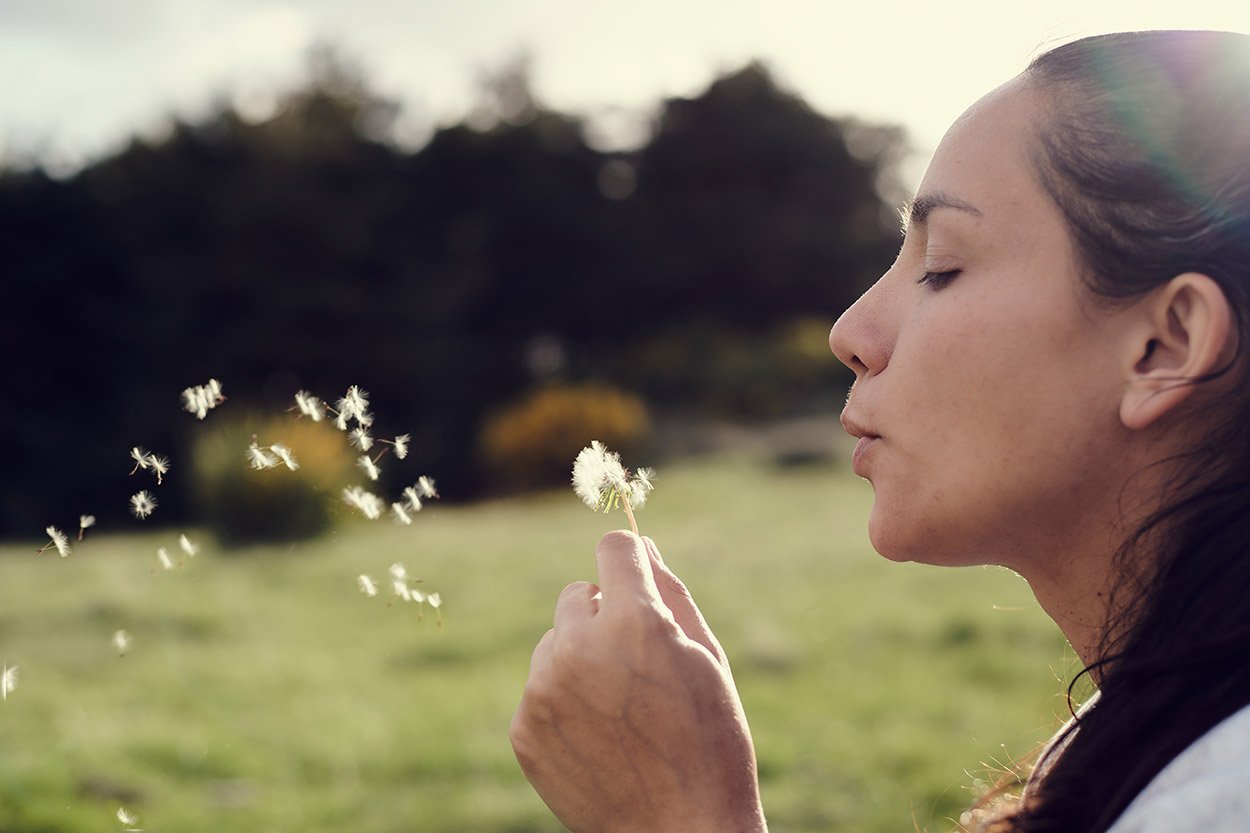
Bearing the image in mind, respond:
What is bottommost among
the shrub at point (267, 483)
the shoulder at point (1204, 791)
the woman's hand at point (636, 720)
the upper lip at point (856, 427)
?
the shoulder at point (1204, 791)

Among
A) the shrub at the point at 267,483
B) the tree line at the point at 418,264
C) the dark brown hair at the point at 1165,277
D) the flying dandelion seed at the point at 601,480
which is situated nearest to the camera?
the dark brown hair at the point at 1165,277

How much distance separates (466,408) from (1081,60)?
1676 cm

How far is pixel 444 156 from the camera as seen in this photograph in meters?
19.0

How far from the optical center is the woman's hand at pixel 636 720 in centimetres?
121

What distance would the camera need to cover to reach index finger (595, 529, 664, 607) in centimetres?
128

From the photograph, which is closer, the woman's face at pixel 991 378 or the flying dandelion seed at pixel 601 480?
the woman's face at pixel 991 378

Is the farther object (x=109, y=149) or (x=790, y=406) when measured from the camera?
(x=790, y=406)

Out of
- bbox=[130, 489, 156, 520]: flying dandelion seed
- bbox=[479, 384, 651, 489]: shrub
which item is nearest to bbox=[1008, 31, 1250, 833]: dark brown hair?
bbox=[130, 489, 156, 520]: flying dandelion seed

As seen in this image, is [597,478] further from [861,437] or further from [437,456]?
[437,456]

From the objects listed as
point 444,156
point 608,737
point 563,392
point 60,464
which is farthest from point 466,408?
point 608,737

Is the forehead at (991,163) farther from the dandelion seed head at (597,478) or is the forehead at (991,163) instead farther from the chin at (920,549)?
the dandelion seed head at (597,478)

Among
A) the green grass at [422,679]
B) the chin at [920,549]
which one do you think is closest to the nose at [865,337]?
the chin at [920,549]

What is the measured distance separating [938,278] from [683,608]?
0.64 m

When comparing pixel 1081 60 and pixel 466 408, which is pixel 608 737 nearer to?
pixel 1081 60
